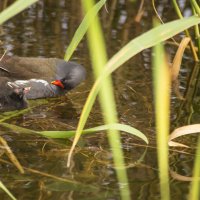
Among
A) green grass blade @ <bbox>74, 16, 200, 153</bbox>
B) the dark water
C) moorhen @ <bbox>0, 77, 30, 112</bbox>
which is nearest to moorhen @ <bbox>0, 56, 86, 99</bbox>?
the dark water

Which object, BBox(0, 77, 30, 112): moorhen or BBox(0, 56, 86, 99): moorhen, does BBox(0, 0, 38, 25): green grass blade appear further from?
BBox(0, 56, 86, 99): moorhen

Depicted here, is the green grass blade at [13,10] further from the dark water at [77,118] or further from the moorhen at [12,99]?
the moorhen at [12,99]

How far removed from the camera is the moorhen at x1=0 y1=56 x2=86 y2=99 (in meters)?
5.51

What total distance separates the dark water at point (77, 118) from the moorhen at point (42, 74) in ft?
0.44

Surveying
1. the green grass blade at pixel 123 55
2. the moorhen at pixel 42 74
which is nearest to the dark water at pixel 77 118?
the moorhen at pixel 42 74

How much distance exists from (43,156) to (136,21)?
377 centimetres

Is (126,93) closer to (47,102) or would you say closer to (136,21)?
(47,102)

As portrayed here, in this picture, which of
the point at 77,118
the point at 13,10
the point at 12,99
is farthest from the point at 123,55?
the point at 12,99

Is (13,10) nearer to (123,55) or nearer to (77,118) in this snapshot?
(123,55)

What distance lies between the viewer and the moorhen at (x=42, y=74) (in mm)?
5508

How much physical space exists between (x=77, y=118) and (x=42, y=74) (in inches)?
54.9

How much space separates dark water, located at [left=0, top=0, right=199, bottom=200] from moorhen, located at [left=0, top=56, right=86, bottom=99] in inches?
5.3

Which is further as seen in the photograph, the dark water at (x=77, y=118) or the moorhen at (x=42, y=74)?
the moorhen at (x=42, y=74)

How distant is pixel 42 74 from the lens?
234 inches
